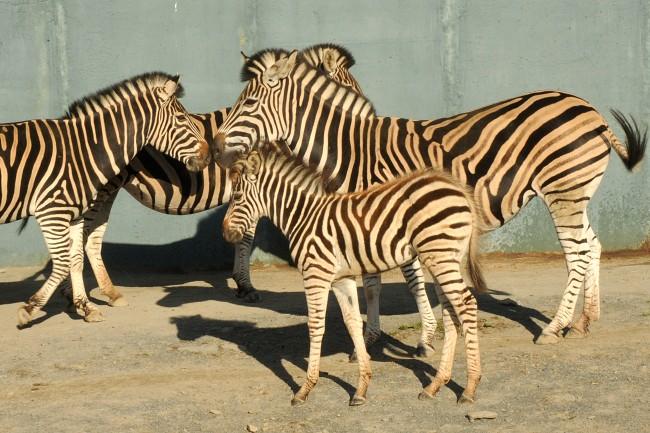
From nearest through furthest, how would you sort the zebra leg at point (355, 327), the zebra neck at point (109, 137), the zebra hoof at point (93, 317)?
the zebra leg at point (355, 327) → the zebra hoof at point (93, 317) → the zebra neck at point (109, 137)

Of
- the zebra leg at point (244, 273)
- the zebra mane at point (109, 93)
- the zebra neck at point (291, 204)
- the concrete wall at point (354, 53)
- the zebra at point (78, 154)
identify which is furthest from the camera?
the concrete wall at point (354, 53)

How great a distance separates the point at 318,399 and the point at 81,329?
307 cm

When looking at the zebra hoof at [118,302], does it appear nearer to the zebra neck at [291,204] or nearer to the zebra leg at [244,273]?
the zebra leg at [244,273]

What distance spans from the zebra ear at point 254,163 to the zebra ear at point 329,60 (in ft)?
11.7

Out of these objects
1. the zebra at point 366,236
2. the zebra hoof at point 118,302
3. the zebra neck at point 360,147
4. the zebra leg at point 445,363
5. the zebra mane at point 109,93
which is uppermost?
the zebra mane at point 109,93

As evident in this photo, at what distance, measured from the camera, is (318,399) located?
8000mm

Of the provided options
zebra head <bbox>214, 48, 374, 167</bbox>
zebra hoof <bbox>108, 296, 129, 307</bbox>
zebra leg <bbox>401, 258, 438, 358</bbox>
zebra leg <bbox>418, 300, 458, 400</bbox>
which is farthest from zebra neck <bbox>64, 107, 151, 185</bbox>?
zebra leg <bbox>418, 300, 458, 400</bbox>

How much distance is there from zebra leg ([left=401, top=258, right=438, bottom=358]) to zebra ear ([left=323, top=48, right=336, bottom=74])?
318cm

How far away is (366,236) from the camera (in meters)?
7.92

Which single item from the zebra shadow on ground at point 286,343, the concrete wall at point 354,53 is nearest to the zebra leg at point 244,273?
the zebra shadow on ground at point 286,343

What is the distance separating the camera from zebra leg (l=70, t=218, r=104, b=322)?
10.5 m

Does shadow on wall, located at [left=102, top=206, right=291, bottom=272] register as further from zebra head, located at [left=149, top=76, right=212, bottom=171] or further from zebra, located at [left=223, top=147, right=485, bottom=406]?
zebra, located at [left=223, top=147, right=485, bottom=406]

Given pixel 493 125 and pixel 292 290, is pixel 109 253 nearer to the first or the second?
pixel 292 290

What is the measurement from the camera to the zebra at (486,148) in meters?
9.41
